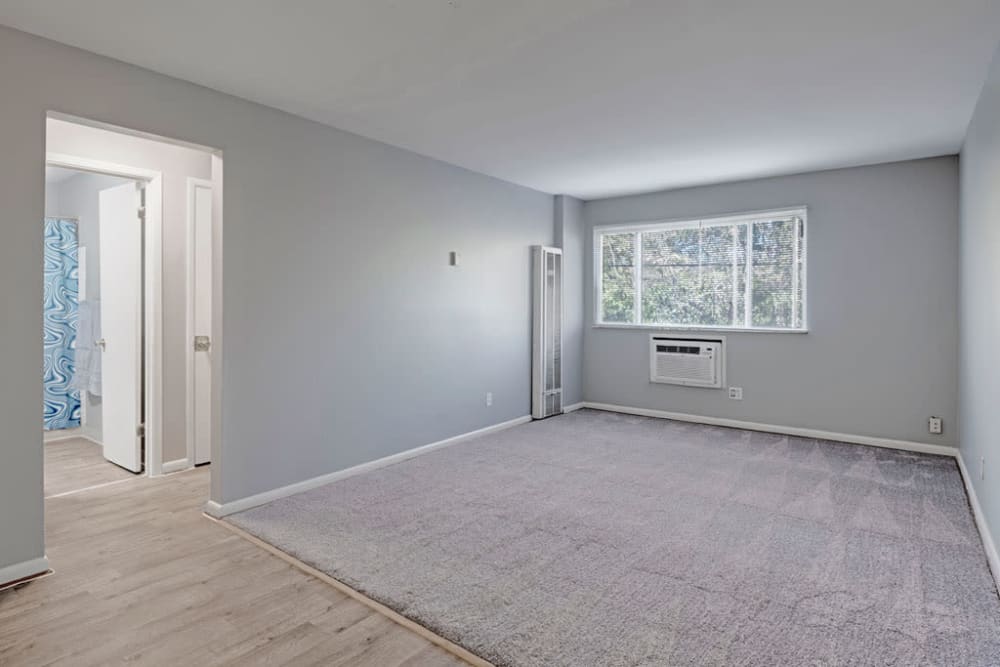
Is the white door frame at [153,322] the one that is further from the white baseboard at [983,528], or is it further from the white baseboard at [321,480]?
the white baseboard at [983,528]

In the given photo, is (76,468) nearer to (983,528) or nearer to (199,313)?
(199,313)

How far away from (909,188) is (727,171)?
55.1 inches

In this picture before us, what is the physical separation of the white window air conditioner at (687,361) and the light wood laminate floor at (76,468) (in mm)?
4745

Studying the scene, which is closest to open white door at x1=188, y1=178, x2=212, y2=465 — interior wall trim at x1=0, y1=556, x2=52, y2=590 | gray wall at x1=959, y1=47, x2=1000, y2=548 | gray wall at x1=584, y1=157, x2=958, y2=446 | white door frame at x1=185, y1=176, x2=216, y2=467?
white door frame at x1=185, y1=176, x2=216, y2=467

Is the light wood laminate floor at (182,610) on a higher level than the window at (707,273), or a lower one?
lower

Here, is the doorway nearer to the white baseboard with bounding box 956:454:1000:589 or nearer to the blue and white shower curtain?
the blue and white shower curtain

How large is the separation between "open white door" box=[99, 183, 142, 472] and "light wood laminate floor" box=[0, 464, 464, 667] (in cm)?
116

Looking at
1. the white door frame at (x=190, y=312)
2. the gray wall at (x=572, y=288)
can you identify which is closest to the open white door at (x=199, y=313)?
the white door frame at (x=190, y=312)

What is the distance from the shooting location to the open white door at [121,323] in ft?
13.5

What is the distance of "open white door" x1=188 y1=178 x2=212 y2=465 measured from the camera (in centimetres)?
420

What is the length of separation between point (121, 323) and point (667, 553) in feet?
13.4

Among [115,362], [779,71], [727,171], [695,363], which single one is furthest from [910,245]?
[115,362]

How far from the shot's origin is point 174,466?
4152 millimetres

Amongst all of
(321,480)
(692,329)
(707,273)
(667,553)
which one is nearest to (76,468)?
(321,480)
